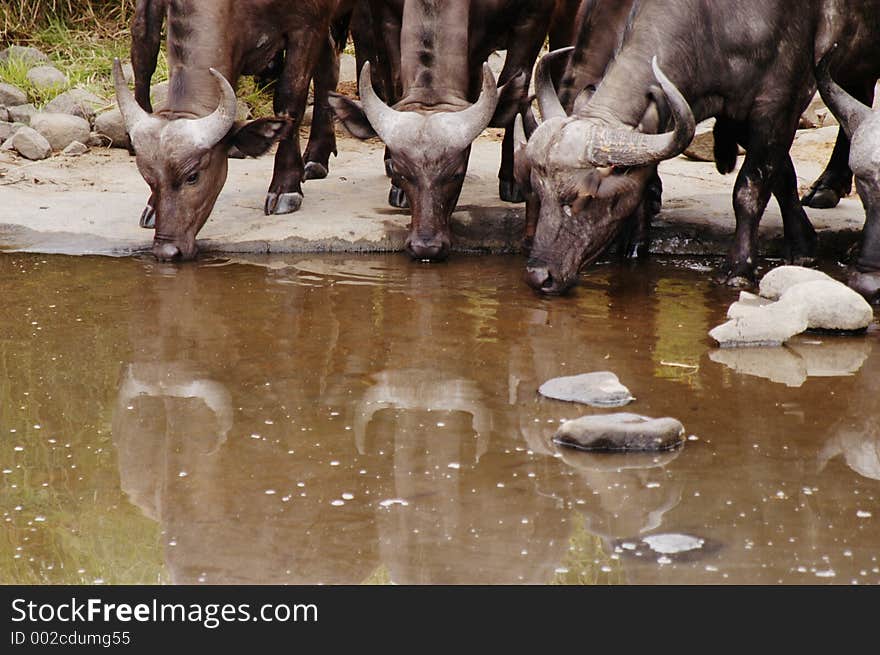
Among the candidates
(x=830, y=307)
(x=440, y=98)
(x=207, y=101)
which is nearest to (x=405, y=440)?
(x=830, y=307)

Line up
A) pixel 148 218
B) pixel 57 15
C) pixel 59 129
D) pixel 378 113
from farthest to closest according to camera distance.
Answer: pixel 57 15
pixel 59 129
pixel 148 218
pixel 378 113

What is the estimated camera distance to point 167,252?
8203 mm

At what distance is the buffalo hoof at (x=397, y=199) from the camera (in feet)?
30.2

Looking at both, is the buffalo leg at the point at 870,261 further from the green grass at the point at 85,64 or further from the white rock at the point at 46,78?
the white rock at the point at 46,78

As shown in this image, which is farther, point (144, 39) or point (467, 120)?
point (144, 39)

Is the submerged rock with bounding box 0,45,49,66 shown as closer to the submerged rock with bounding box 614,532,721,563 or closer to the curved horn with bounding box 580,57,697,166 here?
the curved horn with bounding box 580,57,697,166

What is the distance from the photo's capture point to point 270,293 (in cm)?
753

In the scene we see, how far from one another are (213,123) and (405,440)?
3.74 metres

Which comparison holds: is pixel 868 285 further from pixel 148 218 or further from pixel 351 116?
pixel 148 218

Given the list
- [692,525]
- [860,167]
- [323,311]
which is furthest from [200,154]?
[692,525]

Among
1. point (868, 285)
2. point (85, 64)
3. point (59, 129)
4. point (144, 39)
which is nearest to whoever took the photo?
point (868, 285)

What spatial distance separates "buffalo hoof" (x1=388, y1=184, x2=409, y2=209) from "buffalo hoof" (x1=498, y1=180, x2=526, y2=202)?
626 mm

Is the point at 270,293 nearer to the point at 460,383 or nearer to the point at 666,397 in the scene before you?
the point at 460,383

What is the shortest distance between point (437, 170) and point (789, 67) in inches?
79.8
